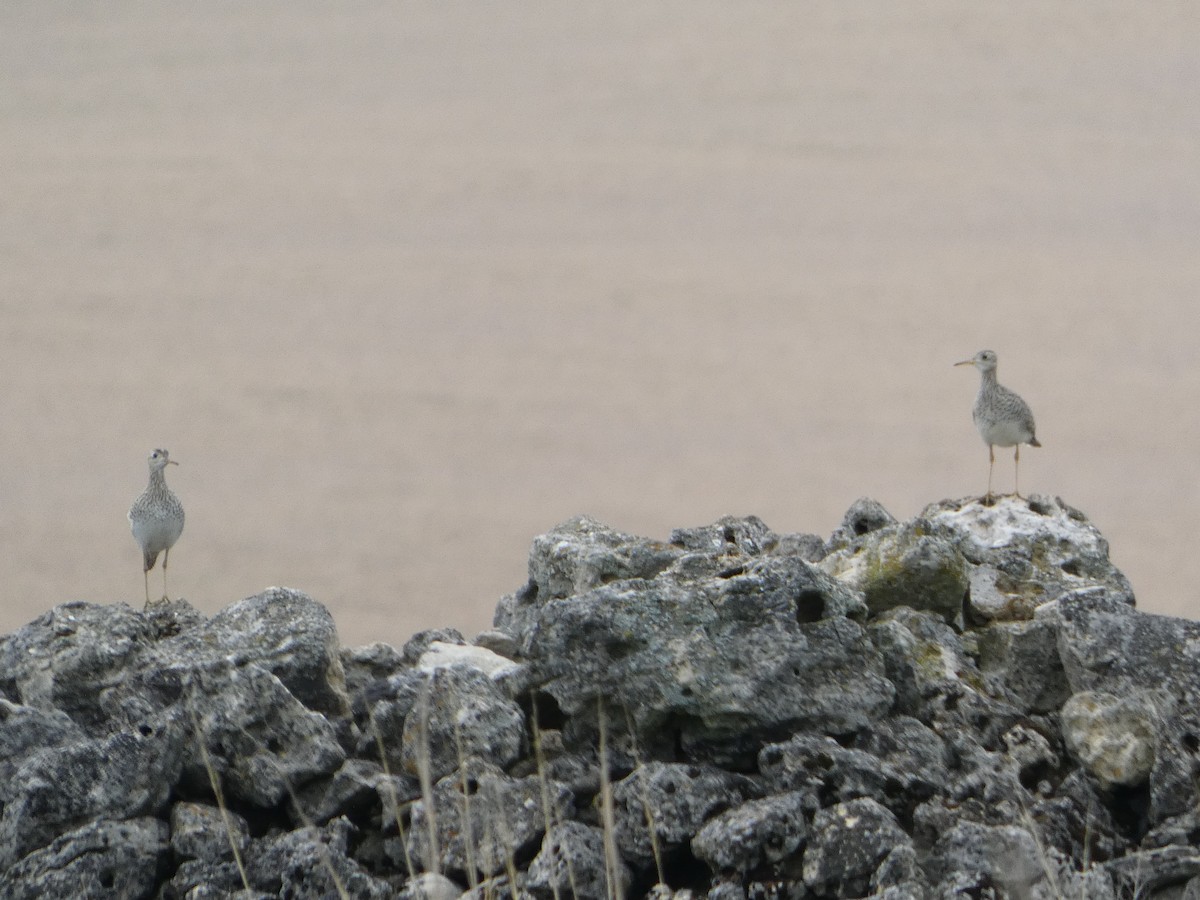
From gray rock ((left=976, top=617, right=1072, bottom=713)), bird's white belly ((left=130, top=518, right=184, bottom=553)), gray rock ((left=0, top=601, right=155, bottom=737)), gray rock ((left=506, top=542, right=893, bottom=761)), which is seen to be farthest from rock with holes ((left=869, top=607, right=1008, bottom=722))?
bird's white belly ((left=130, top=518, right=184, bottom=553))

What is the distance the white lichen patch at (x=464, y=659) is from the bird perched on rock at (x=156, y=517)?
4.33 meters

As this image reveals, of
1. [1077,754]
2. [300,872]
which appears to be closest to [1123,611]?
[1077,754]

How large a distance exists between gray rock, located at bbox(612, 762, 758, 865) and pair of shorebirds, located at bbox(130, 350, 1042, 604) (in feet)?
18.1

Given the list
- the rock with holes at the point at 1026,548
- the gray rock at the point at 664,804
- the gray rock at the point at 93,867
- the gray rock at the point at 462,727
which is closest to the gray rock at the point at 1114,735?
the gray rock at the point at 664,804

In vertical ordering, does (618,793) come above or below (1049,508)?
below

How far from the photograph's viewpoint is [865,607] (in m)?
9.90

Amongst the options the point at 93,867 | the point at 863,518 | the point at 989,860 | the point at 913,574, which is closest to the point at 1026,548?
the point at 863,518

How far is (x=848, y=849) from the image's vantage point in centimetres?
795

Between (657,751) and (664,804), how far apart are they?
91cm

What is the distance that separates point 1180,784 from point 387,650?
A: 5463 millimetres

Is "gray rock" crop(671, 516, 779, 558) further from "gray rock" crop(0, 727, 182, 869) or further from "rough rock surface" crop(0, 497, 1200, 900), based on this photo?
"gray rock" crop(0, 727, 182, 869)

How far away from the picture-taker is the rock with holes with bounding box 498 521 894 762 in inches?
360

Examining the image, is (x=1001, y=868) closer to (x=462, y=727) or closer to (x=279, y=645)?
(x=462, y=727)

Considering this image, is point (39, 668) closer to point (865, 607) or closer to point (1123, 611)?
point (865, 607)
